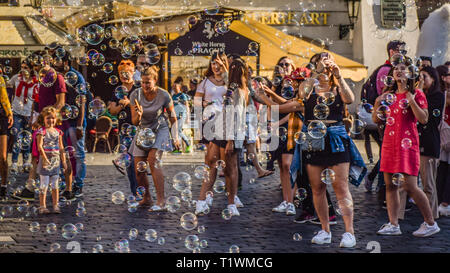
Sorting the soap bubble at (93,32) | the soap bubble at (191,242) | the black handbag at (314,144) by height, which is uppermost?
the soap bubble at (93,32)

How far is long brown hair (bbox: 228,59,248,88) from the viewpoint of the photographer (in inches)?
286

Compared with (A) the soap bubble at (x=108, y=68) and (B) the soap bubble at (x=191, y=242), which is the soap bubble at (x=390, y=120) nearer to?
(B) the soap bubble at (x=191, y=242)

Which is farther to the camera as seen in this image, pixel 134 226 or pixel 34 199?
pixel 34 199

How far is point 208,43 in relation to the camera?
13.3 meters

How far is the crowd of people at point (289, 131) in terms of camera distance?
586 centimetres

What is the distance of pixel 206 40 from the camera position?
43.7 feet

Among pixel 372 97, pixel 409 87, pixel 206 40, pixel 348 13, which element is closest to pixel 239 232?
pixel 409 87

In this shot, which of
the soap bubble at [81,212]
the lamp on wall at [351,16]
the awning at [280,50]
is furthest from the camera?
the lamp on wall at [351,16]

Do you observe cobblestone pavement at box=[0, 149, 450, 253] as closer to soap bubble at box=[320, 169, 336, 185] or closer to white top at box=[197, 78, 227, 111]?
soap bubble at box=[320, 169, 336, 185]

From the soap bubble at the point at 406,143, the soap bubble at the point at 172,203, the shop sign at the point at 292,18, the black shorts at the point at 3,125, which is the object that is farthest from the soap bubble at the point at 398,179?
the shop sign at the point at 292,18

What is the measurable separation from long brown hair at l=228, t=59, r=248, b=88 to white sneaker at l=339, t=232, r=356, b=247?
2208 millimetres

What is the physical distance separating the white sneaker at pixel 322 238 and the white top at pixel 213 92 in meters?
2.07
